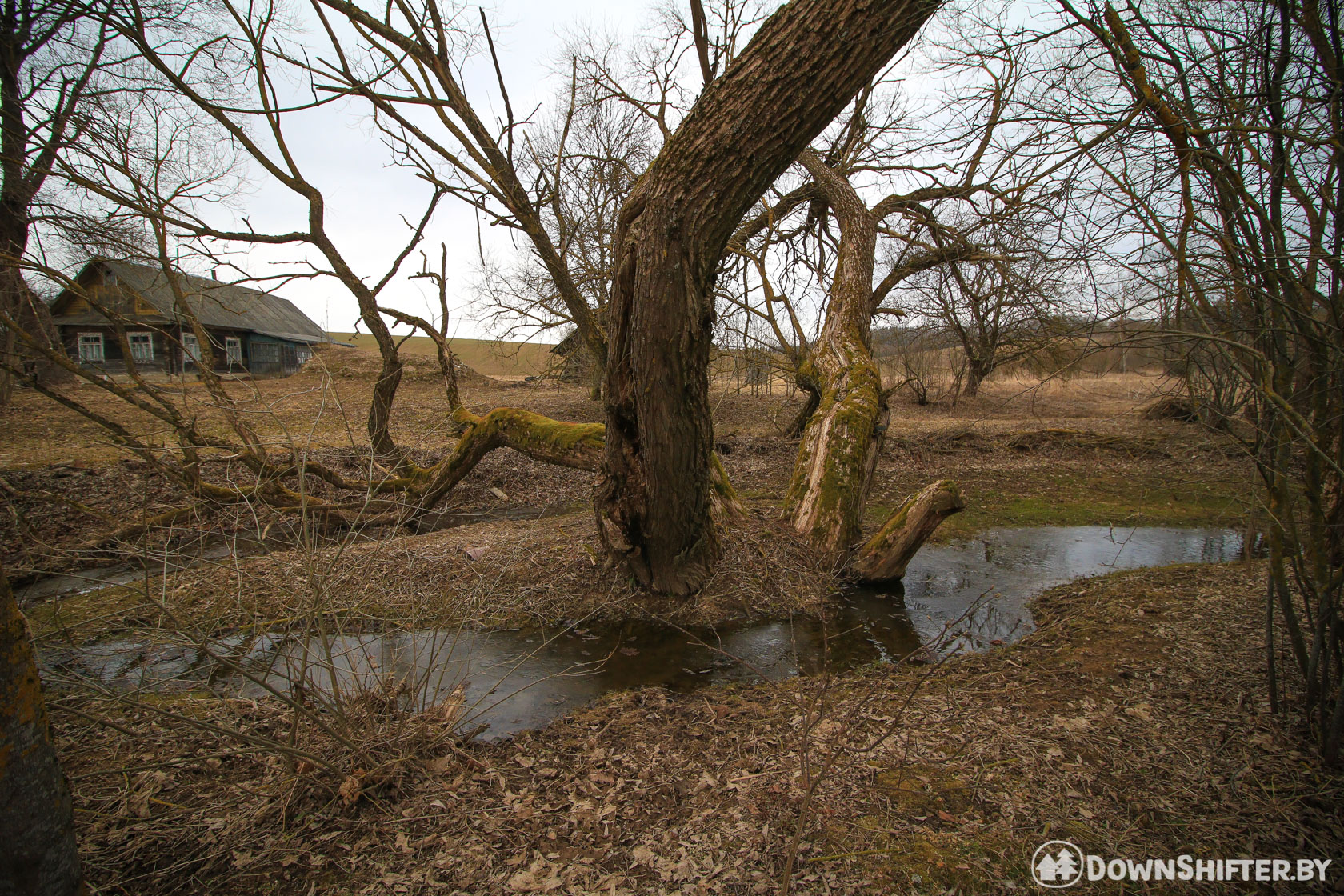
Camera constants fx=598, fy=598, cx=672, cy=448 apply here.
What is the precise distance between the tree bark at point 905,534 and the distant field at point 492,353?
609 cm

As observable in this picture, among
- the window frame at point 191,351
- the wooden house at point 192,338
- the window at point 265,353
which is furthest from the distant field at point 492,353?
the window at point 265,353

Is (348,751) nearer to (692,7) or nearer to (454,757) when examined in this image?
(454,757)

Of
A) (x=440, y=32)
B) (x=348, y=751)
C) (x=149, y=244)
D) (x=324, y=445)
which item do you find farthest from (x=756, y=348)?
(x=348, y=751)

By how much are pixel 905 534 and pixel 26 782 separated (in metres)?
5.63

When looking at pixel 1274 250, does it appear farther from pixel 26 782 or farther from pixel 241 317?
pixel 241 317

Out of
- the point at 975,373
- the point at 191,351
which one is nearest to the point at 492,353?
the point at 191,351

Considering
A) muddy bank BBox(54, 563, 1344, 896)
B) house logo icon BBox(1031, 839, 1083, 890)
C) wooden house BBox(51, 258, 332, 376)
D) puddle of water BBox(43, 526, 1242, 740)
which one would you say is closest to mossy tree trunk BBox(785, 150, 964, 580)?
puddle of water BBox(43, 526, 1242, 740)

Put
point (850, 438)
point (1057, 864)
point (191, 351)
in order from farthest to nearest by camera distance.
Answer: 1. point (850, 438)
2. point (191, 351)
3. point (1057, 864)

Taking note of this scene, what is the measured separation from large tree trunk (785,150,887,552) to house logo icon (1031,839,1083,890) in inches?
152

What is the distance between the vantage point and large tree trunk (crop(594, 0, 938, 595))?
3156mm

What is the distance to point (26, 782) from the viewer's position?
150 centimetres

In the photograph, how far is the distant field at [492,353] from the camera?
12.6 m

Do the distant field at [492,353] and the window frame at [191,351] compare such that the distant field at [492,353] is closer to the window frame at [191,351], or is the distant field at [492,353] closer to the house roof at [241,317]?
the window frame at [191,351]

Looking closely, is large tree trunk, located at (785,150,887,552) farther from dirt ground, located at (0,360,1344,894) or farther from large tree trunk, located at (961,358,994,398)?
large tree trunk, located at (961,358,994,398)
